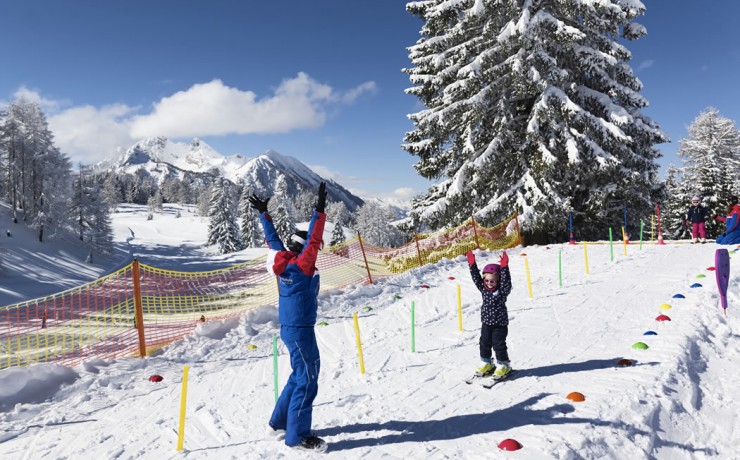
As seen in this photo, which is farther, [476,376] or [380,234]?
[380,234]

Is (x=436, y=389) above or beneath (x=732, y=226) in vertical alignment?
beneath

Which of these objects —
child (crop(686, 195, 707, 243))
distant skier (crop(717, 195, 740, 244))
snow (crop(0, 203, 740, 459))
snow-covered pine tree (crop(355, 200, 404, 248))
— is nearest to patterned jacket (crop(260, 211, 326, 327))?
snow (crop(0, 203, 740, 459))

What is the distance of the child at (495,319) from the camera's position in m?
5.44

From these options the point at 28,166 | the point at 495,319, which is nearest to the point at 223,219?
the point at 28,166

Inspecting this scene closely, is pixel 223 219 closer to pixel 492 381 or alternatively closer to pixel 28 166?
pixel 28 166

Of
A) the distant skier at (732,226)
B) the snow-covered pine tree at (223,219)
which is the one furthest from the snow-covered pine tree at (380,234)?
the distant skier at (732,226)

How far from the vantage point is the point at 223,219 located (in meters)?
57.0

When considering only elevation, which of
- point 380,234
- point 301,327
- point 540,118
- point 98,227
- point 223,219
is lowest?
point 380,234

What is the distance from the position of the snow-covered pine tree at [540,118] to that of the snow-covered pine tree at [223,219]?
141 ft

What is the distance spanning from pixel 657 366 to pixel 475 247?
38.4ft

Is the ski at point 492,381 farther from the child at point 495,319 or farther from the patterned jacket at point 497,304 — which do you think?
the patterned jacket at point 497,304

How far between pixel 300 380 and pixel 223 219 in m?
56.3

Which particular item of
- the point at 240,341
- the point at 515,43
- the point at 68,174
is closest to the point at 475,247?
the point at 515,43

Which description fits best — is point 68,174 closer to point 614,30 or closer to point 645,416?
point 614,30
